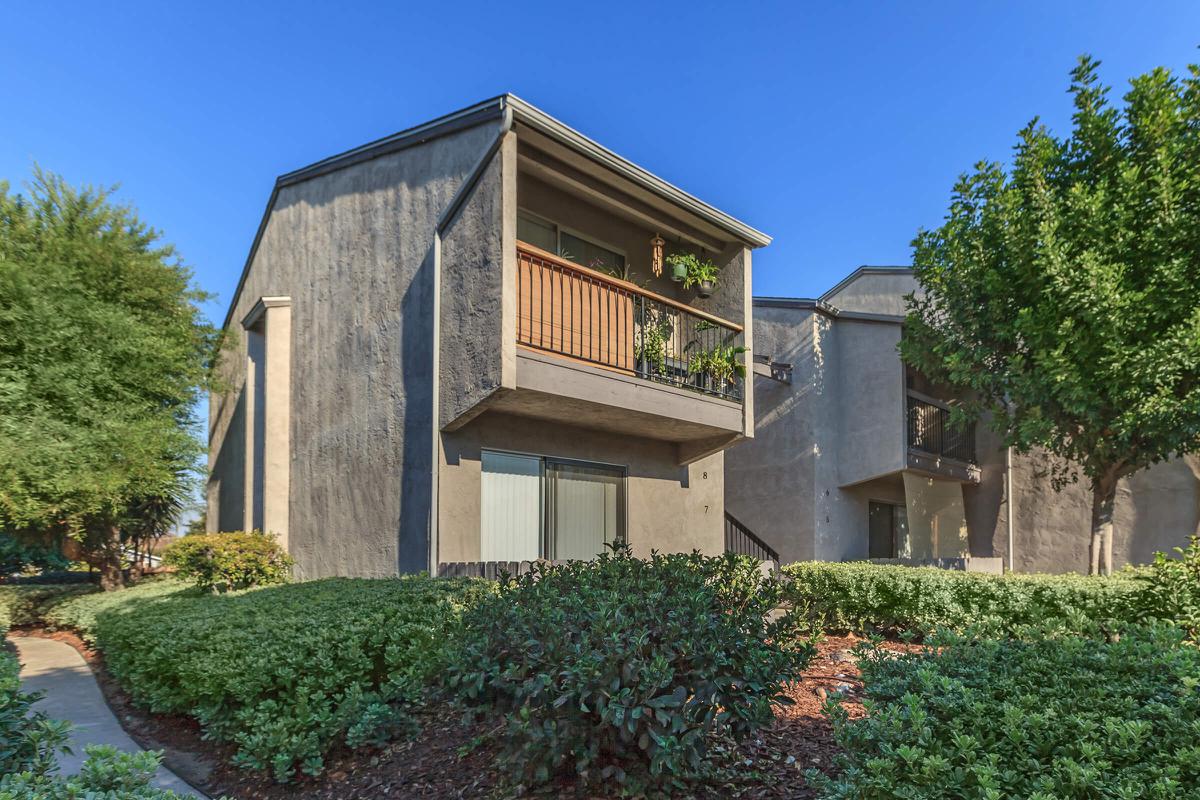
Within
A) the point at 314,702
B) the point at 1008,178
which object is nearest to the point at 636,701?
the point at 314,702

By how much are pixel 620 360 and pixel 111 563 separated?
10609mm

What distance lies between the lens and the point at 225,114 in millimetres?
13508

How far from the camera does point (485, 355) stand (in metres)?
8.32

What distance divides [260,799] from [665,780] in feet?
10.6

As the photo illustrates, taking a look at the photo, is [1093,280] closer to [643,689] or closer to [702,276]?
[702,276]

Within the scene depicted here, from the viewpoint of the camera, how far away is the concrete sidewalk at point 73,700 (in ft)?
19.5

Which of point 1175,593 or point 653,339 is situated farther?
point 653,339

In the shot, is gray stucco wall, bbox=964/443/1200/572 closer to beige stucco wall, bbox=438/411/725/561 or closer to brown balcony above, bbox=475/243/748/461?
beige stucco wall, bbox=438/411/725/561

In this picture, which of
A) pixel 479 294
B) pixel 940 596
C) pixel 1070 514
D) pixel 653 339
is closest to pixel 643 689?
pixel 940 596

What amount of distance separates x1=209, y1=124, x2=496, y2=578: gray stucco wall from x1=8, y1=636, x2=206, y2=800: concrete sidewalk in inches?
117

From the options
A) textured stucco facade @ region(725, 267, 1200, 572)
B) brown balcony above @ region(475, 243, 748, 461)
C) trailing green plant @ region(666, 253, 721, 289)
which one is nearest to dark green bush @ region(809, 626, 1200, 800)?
brown balcony above @ region(475, 243, 748, 461)

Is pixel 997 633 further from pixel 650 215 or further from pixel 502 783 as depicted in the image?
pixel 650 215

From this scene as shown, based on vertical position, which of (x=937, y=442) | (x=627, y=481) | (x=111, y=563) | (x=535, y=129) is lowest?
(x=111, y=563)

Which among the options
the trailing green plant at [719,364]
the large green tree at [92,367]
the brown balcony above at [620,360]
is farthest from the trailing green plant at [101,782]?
the large green tree at [92,367]
